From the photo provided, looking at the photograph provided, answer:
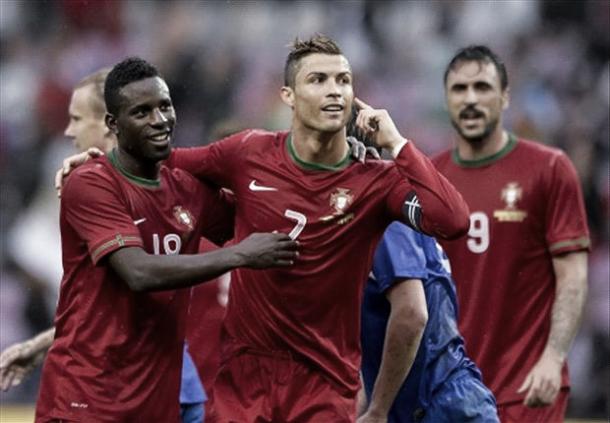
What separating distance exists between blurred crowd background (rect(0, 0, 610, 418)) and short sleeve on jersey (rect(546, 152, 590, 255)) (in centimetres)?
424

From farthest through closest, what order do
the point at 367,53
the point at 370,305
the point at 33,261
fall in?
1. the point at 367,53
2. the point at 33,261
3. the point at 370,305

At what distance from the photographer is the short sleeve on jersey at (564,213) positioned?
7.27 meters

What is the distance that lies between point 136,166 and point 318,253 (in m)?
0.76

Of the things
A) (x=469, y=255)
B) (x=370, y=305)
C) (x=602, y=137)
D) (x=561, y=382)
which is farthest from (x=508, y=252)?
(x=602, y=137)

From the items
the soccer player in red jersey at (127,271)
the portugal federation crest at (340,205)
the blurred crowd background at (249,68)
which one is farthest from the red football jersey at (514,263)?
the blurred crowd background at (249,68)

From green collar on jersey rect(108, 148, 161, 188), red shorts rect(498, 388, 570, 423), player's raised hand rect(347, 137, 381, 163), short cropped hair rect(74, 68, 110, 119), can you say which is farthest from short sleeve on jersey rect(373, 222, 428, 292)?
short cropped hair rect(74, 68, 110, 119)

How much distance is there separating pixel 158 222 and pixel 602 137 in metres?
6.49

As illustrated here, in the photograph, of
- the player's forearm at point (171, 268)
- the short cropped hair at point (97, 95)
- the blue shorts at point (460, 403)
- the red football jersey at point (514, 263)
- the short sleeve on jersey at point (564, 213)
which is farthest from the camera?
the short cropped hair at point (97, 95)

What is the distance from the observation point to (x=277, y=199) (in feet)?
19.9

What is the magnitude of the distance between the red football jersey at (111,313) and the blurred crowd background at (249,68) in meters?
5.74

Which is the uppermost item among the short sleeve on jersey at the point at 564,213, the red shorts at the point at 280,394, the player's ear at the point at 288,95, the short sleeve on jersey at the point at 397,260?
the player's ear at the point at 288,95

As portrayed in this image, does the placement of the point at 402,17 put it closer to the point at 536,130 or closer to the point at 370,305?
the point at 536,130

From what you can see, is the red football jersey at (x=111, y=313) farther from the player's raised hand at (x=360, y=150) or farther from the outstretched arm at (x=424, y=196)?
the outstretched arm at (x=424, y=196)

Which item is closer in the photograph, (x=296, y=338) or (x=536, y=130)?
(x=296, y=338)
